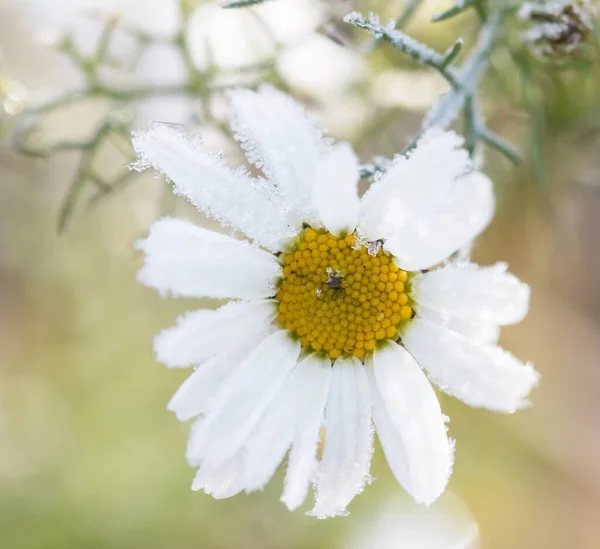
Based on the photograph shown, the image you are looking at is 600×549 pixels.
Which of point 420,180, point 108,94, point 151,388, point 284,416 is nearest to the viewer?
point 420,180

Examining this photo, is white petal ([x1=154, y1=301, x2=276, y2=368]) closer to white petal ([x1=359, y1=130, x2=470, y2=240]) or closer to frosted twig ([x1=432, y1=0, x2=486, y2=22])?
white petal ([x1=359, y1=130, x2=470, y2=240])

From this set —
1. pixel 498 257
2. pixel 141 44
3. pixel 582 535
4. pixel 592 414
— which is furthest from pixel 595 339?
pixel 141 44

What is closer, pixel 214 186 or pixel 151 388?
pixel 214 186

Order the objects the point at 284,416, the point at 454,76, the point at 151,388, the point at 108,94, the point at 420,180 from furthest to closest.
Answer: the point at 151,388 < the point at 108,94 < the point at 454,76 < the point at 284,416 < the point at 420,180

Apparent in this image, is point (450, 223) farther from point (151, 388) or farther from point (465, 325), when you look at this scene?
point (151, 388)

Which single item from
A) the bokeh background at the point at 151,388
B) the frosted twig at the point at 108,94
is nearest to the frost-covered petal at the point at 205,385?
the frosted twig at the point at 108,94

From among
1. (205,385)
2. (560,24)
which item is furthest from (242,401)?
(560,24)
